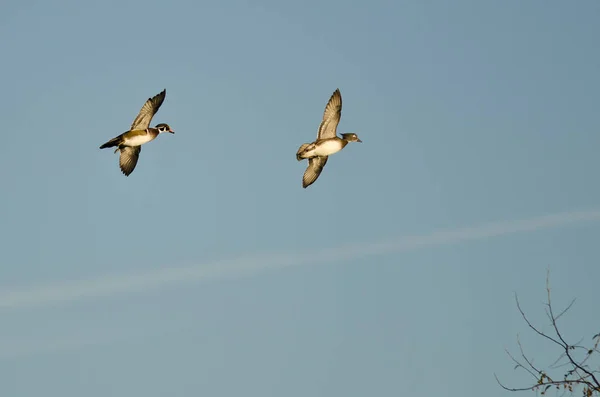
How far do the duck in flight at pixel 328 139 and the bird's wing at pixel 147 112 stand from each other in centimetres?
794

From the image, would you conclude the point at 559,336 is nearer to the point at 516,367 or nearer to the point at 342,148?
the point at 516,367

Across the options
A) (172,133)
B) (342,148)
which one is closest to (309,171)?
(342,148)

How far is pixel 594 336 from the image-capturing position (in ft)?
68.1

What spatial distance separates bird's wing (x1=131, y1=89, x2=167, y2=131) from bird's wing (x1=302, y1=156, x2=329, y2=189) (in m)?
8.80

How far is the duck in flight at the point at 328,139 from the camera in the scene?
55625 mm

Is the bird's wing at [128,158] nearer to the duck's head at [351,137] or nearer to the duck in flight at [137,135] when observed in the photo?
the duck in flight at [137,135]

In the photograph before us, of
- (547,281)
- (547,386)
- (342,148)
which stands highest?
(342,148)

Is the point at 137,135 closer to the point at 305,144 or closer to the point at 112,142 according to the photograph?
the point at 112,142

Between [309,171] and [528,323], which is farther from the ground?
[309,171]

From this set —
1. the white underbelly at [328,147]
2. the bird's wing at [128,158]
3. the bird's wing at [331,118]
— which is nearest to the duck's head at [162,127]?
the bird's wing at [128,158]

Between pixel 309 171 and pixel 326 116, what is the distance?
Result: 129 inches

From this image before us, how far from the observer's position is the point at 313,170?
187ft

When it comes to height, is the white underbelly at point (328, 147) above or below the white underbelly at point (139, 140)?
above

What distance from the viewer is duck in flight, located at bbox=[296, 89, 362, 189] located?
55.6 metres
